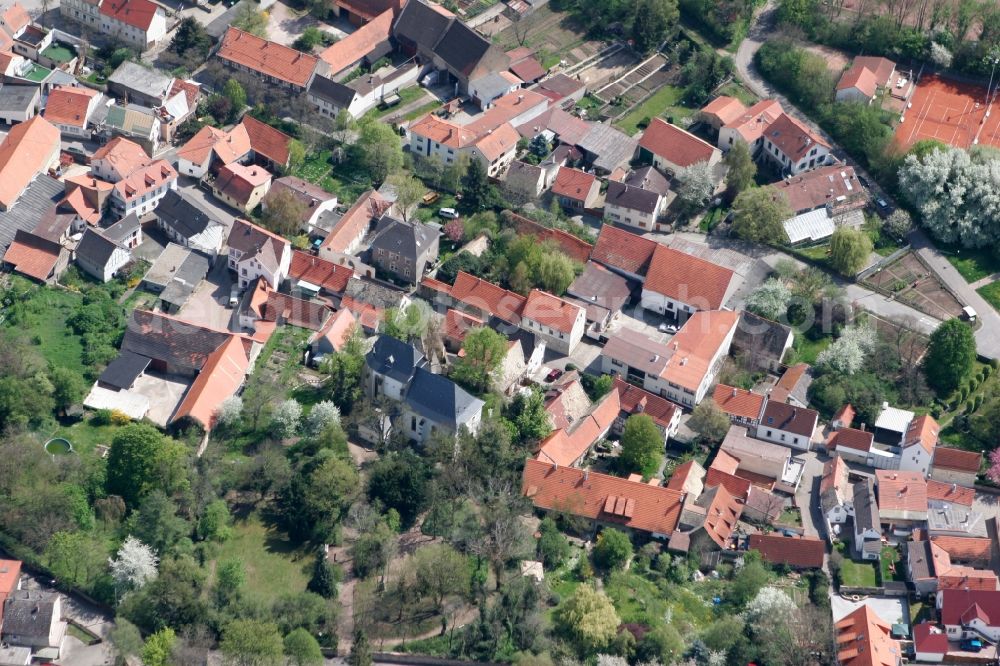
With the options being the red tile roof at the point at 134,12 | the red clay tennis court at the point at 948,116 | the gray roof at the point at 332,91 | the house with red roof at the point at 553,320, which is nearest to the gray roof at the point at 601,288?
the house with red roof at the point at 553,320

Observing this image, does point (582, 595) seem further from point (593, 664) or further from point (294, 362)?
point (294, 362)

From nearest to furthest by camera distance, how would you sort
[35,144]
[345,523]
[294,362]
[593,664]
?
[593,664]
[345,523]
[294,362]
[35,144]

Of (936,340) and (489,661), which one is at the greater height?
(936,340)

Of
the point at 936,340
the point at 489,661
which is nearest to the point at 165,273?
the point at 489,661

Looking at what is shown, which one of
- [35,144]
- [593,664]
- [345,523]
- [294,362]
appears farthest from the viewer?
[35,144]

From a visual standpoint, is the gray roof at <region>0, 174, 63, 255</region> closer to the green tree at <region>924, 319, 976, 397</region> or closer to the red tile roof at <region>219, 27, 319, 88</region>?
the red tile roof at <region>219, 27, 319, 88</region>

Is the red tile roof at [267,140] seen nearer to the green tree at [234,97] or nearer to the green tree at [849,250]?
the green tree at [234,97]

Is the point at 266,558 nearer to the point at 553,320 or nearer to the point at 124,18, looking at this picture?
the point at 553,320

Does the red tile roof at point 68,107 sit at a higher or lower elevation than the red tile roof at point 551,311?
Answer: lower
